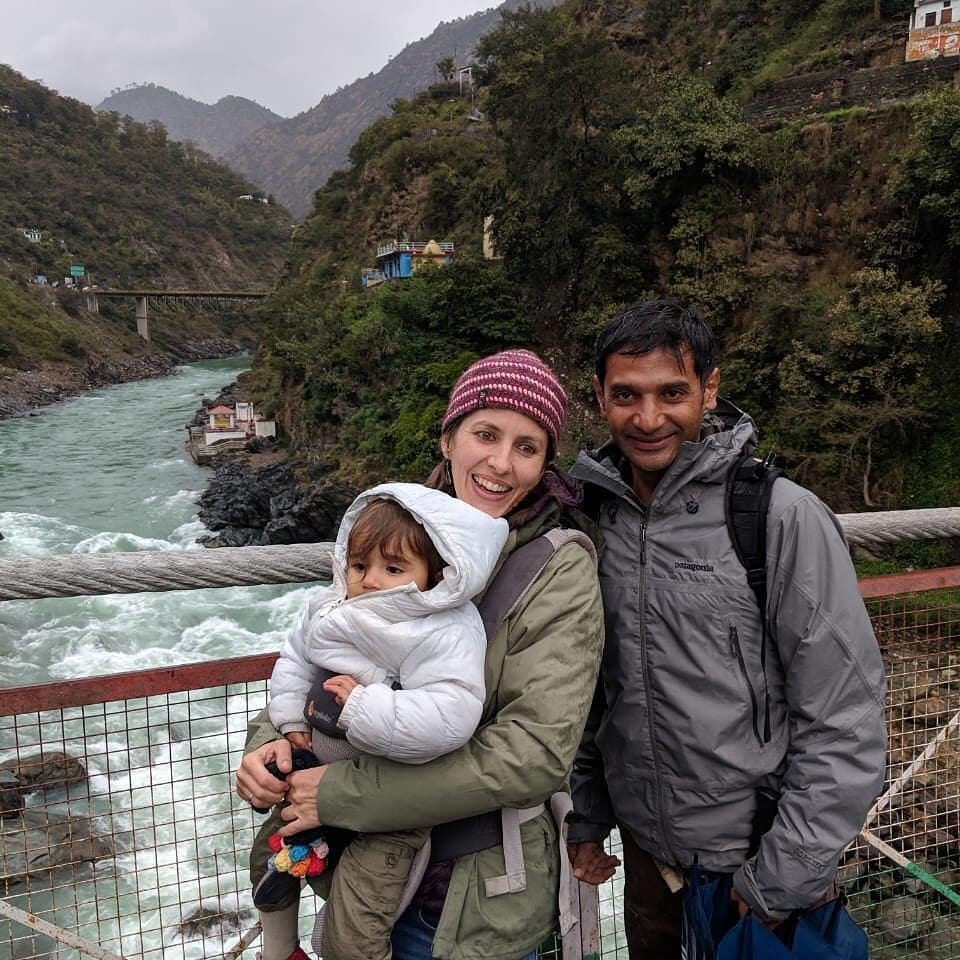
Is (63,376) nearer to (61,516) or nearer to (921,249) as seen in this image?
(61,516)

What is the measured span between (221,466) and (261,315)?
7944mm

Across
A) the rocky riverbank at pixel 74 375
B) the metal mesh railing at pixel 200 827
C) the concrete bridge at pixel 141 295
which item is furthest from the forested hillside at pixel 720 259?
the concrete bridge at pixel 141 295

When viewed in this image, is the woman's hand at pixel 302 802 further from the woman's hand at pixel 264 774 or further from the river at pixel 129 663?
the river at pixel 129 663

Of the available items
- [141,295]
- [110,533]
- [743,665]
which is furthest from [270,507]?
[141,295]

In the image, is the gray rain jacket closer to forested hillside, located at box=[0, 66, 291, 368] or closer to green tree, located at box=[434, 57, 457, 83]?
forested hillside, located at box=[0, 66, 291, 368]

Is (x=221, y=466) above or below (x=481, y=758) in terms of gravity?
below

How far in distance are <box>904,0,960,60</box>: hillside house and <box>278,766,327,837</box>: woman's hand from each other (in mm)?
17493

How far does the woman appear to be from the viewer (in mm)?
Result: 1140

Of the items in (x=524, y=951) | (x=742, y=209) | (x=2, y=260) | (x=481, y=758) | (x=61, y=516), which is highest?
(x=2, y=260)

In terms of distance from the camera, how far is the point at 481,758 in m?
1.15

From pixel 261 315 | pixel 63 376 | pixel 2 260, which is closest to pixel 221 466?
pixel 261 315

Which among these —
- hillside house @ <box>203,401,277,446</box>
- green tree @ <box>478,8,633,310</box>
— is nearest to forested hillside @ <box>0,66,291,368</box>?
hillside house @ <box>203,401,277,446</box>

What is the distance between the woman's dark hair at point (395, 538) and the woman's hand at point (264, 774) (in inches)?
14.7

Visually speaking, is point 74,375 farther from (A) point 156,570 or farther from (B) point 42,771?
(A) point 156,570
